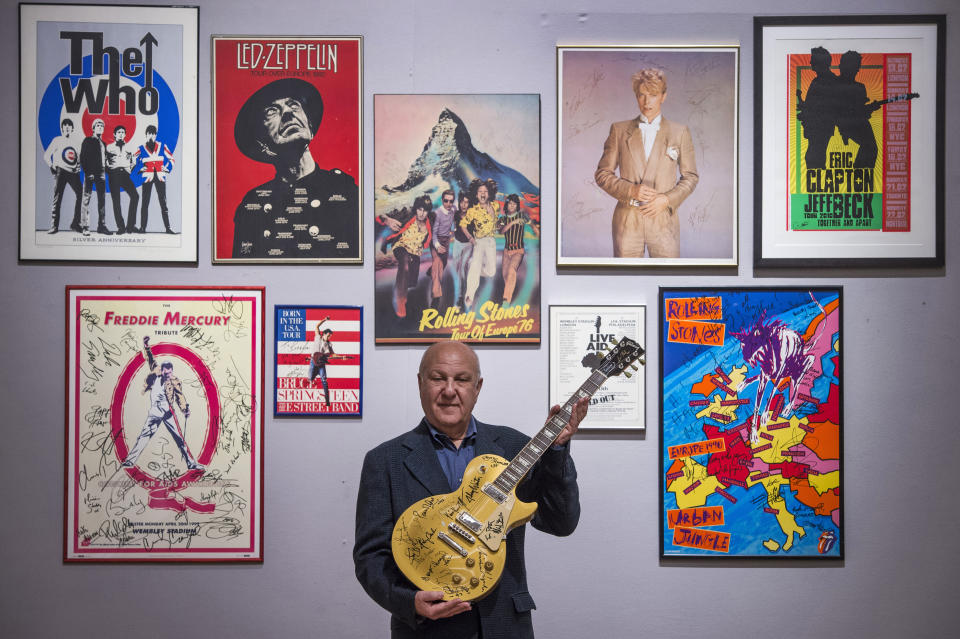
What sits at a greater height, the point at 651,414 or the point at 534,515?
the point at 651,414

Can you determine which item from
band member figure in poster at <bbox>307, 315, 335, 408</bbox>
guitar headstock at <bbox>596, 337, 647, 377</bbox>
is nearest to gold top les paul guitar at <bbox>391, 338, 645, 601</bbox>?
guitar headstock at <bbox>596, 337, 647, 377</bbox>

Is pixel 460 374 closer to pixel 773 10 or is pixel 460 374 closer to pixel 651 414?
pixel 651 414

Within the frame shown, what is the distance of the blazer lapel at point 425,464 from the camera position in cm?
197

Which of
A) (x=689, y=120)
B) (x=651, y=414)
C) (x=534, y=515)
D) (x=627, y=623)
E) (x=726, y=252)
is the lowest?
(x=627, y=623)

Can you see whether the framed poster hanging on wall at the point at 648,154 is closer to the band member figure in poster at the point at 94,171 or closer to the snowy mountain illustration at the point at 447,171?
the snowy mountain illustration at the point at 447,171

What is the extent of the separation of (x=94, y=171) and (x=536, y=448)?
6.65 feet

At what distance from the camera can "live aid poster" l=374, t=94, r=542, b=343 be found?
277 centimetres

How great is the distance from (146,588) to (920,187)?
331 cm

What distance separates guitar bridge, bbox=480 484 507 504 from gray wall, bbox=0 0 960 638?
2.75ft

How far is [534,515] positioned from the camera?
6.98 feet

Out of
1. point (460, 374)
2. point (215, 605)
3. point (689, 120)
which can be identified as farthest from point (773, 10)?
point (215, 605)

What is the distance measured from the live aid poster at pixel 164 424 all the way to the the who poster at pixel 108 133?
0.23 meters

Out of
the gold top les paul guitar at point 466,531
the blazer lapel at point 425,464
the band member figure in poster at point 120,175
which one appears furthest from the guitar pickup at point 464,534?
the band member figure in poster at point 120,175

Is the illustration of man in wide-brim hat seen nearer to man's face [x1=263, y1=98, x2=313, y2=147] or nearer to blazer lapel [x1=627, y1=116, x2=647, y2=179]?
→ man's face [x1=263, y1=98, x2=313, y2=147]
